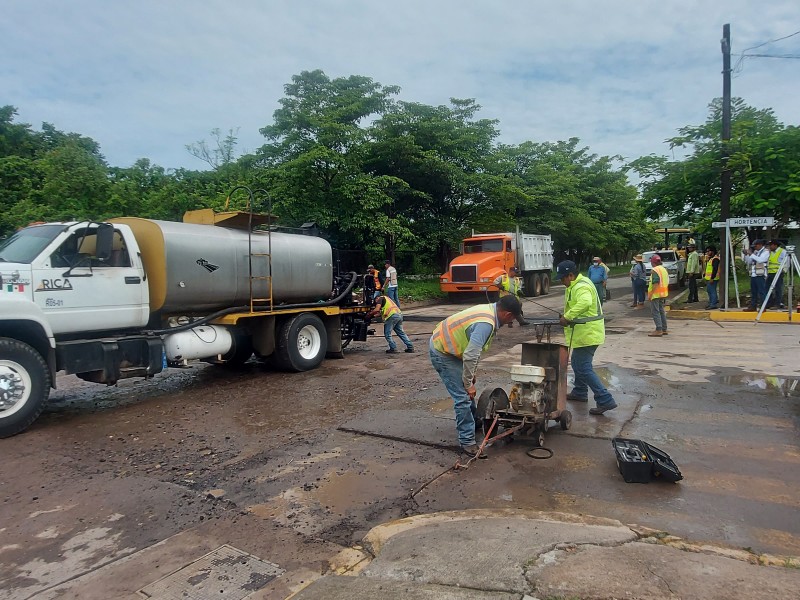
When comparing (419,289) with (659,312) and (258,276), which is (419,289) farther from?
(258,276)

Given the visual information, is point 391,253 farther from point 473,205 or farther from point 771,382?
point 771,382

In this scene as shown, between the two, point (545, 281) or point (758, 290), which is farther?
point (545, 281)

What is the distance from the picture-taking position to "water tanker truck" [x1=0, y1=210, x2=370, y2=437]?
628 centimetres

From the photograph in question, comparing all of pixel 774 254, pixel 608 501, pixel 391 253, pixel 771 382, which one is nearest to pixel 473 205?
pixel 391 253

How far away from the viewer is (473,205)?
26.9 metres

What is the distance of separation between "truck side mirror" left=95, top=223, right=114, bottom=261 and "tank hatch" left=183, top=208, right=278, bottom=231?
216cm

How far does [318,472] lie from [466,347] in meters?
1.73

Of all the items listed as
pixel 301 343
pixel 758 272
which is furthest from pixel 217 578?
pixel 758 272

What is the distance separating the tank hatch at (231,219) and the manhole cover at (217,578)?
615 centimetres

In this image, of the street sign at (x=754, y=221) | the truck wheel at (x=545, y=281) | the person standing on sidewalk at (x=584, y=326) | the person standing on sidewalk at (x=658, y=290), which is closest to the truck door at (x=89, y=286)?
the person standing on sidewalk at (x=584, y=326)

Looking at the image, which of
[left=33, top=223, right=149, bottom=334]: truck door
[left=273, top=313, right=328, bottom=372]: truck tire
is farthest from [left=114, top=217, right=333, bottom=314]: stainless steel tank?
[left=273, top=313, right=328, bottom=372]: truck tire

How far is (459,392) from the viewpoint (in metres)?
5.22

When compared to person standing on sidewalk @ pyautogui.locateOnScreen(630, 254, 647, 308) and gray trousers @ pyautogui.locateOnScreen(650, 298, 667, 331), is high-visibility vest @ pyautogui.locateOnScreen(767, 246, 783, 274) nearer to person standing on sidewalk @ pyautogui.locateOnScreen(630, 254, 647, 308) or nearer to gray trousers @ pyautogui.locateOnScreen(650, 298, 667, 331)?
gray trousers @ pyautogui.locateOnScreen(650, 298, 667, 331)

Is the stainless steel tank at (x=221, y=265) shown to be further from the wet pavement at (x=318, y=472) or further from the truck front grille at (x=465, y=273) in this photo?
the truck front grille at (x=465, y=273)
